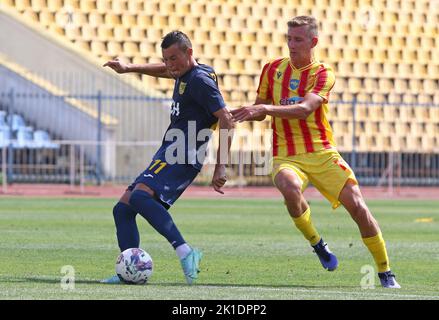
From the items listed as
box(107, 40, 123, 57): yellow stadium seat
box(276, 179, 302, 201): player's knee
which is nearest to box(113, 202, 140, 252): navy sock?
box(276, 179, 302, 201): player's knee

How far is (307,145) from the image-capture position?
374 inches

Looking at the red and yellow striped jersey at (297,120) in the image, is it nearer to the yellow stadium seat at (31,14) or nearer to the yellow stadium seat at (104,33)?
the yellow stadium seat at (31,14)

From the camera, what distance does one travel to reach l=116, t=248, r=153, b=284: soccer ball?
29.0 ft

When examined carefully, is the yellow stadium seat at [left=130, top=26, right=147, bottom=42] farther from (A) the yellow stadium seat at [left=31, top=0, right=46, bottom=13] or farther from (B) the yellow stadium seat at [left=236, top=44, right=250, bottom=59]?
(B) the yellow stadium seat at [left=236, top=44, right=250, bottom=59]

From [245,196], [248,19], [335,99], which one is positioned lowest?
[245,196]

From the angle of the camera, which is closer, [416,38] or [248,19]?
[248,19]

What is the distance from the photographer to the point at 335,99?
32.8m

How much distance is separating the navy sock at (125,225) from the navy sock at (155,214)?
135mm

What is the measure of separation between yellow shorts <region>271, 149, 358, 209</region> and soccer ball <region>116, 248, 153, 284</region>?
4.35ft

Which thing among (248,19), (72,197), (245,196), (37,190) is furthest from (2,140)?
(248,19)

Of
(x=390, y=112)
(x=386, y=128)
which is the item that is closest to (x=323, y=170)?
(x=386, y=128)

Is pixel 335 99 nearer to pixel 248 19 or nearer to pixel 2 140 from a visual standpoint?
pixel 248 19

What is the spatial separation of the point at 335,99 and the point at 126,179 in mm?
7950
